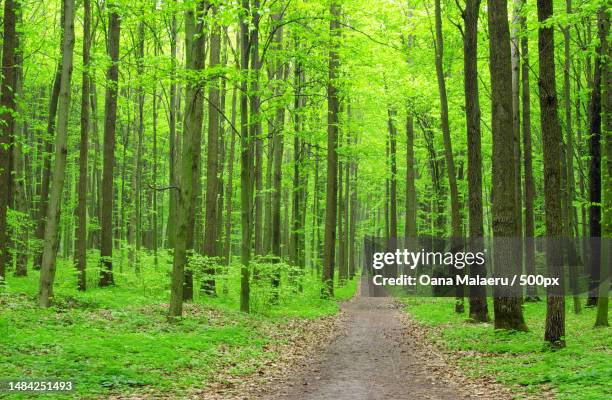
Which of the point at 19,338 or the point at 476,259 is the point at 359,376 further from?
the point at 476,259

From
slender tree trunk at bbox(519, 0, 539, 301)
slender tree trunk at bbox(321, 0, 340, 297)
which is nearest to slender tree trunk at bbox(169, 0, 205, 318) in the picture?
slender tree trunk at bbox(321, 0, 340, 297)

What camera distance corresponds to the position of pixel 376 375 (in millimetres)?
10133

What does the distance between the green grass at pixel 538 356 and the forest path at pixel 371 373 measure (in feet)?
3.10

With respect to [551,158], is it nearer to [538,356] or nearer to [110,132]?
[538,356]

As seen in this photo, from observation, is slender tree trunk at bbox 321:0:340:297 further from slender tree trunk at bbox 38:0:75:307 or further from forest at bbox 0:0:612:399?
slender tree trunk at bbox 38:0:75:307

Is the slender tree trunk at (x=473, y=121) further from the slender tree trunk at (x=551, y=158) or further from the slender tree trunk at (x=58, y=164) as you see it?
the slender tree trunk at (x=58, y=164)

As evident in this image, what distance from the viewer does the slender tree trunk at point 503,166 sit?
43.0ft

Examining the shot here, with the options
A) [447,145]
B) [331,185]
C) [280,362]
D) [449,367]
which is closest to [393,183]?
[331,185]

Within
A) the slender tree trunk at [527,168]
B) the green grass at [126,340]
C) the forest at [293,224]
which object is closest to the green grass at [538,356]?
the forest at [293,224]

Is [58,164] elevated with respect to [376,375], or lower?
elevated

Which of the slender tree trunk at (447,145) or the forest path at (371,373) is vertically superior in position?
the slender tree trunk at (447,145)

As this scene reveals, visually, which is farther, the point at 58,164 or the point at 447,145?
the point at 447,145

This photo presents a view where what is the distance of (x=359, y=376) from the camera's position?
1003cm

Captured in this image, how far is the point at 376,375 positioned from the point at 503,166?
6.72 meters
